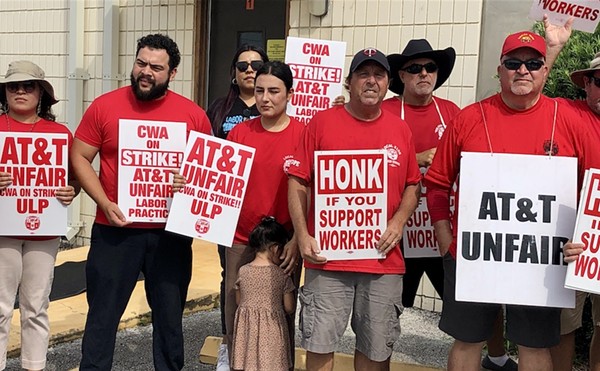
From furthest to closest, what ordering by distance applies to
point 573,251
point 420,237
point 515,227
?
point 420,237 → point 515,227 → point 573,251

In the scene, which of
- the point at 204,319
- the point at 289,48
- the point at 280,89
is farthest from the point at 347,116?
the point at 204,319

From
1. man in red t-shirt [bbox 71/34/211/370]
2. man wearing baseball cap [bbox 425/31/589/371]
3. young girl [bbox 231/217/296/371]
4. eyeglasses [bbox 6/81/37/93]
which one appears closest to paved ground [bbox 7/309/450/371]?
man in red t-shirt [bbox 71/34/211/370]

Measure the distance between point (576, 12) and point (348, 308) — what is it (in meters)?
2.28

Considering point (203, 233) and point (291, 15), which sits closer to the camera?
point (203, 233)

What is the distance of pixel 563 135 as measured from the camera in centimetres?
344

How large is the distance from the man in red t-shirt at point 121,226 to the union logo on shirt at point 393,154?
1.21 metres

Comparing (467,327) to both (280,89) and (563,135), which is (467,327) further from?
(280,89)

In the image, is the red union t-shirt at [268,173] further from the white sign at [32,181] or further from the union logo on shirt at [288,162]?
the white sign at [32,181]

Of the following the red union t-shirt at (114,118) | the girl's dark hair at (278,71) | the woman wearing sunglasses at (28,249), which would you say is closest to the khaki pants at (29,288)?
the woman wearing sunglasses at (28,249)

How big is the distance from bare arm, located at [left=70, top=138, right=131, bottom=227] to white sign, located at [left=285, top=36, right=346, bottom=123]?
5.69 ft

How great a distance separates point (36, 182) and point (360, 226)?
1922 mm

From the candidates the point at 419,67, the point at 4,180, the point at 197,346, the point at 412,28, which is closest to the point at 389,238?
the point at 419,67

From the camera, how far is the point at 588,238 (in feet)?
10.7

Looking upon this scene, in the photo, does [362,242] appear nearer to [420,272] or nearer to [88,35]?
[420,272]
